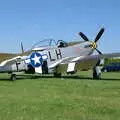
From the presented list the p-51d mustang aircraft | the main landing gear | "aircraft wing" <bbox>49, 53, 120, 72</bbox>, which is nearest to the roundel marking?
the p-51d mustang aircraft

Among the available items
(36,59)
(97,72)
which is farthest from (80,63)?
(36,59)

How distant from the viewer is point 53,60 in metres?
26.1

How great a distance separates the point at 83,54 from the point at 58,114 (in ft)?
65.3

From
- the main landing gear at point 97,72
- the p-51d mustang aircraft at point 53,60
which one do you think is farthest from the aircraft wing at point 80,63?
the main landing gear at point 97,72

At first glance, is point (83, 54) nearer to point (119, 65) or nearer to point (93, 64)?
point (93, 64)

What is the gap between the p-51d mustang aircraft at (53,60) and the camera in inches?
921

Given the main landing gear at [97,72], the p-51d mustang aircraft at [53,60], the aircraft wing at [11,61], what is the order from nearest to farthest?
the aircraft wing at [11,61], the p-51d mustang aircraft at [53,60], the main landing gear at [97,72]

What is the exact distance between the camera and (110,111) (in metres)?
9.87

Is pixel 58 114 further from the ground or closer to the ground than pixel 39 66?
closer to the ground

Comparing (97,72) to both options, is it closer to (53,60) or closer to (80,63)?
(80,63)

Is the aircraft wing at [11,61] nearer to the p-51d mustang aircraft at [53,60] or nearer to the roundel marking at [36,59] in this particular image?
the p-51d mustang aircraft at [53,60]

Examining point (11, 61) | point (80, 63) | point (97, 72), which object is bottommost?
point (97, 72)

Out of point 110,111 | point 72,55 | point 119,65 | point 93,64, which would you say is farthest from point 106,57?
point 119,65

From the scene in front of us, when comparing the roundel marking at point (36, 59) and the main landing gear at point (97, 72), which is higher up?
the roundel marking at point (36, 59)
